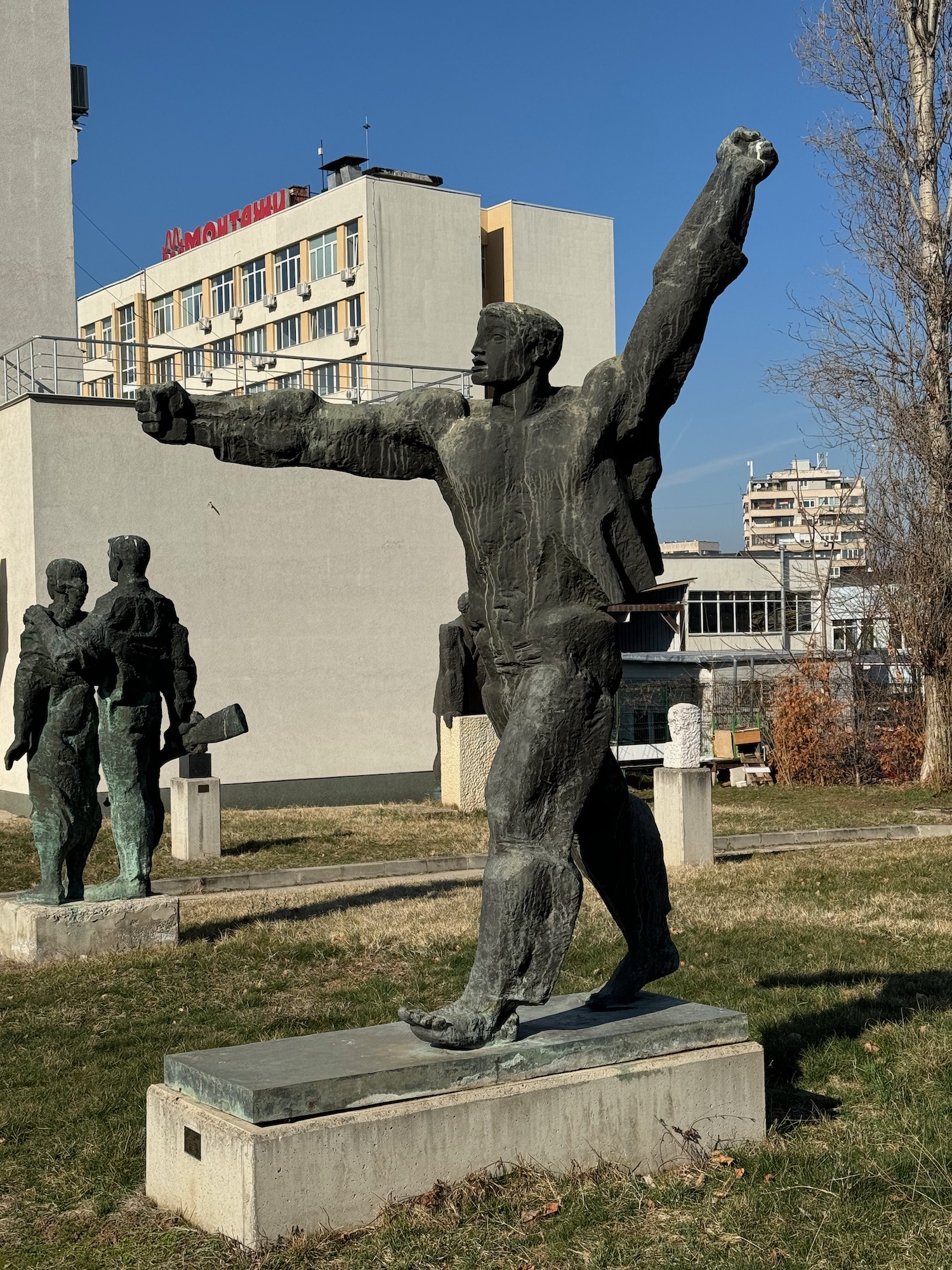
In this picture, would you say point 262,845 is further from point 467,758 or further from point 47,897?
point 47,897

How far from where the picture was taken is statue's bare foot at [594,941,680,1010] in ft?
16.8

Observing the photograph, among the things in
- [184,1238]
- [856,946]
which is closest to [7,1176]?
[184,1238]

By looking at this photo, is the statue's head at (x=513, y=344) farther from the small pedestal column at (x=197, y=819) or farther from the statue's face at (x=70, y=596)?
the small pedestal column at (x=197, y=819)

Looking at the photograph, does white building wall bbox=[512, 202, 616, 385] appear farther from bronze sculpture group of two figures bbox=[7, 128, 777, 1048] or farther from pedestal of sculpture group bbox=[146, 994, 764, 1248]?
pedestal of sculpture group bbox=[146, 994, 764, 1248]

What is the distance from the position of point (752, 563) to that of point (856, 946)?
45.3m

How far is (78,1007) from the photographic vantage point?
771 centimetres

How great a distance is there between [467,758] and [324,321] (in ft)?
115

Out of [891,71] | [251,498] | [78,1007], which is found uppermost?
[891,71]

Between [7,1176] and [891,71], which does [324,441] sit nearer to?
[7,1176]

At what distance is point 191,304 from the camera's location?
57.2 meters

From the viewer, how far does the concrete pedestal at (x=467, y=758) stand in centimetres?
1833

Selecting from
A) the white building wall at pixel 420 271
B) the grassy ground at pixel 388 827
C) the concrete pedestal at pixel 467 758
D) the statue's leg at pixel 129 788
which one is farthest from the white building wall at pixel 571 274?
the statue's leg at pixel 129 788

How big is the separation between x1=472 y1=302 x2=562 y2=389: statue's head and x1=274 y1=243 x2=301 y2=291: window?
47697mm

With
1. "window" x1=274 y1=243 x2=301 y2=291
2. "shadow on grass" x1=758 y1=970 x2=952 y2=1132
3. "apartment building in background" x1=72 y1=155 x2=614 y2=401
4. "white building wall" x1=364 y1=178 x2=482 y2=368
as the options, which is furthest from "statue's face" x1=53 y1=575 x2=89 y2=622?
"window" x1=274 y1=243 x2=301 y2=291
